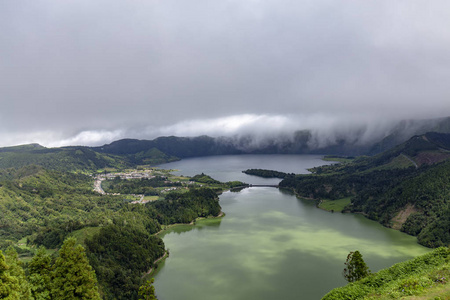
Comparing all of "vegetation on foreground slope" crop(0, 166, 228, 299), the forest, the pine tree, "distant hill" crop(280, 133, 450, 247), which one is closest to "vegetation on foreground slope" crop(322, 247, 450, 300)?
the forest

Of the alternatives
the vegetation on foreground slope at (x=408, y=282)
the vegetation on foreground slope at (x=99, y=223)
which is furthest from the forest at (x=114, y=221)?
the vegetation on foreground slope at (x=408, y=282)

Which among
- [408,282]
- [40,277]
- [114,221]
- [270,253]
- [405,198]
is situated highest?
[40,277]

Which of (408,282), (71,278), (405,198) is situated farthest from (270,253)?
(405,198)

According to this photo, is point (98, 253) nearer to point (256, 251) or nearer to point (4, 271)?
point (256, 251)

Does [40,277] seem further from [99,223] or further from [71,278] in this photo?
[99,223]

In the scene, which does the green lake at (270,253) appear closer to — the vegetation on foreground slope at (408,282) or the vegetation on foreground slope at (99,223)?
the vegetation on foreground slope at (99,223)

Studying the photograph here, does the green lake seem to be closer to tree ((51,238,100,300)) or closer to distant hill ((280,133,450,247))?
distant hill ((280,133,450,247))
